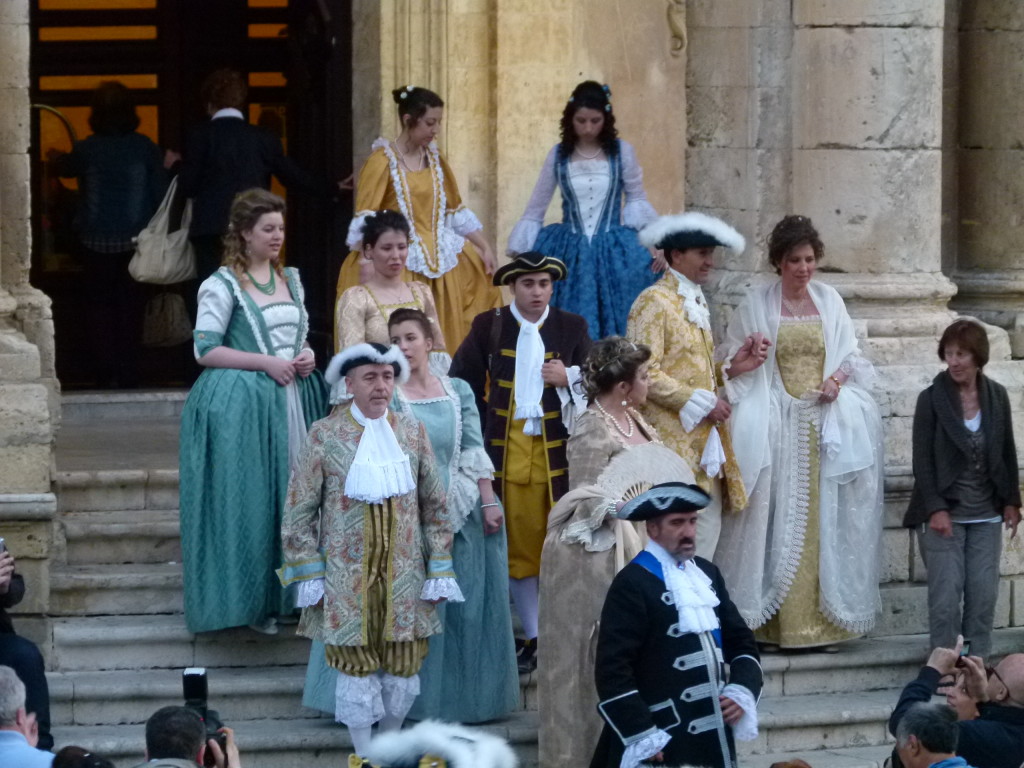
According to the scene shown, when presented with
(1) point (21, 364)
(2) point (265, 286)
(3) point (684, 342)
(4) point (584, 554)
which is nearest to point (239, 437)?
(2) point (265, 286)

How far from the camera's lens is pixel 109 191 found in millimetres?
12789

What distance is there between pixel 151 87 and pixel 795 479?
509cm

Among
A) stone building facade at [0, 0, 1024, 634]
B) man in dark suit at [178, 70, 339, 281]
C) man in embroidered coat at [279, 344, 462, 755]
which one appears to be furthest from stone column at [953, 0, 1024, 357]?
man in embroidered coat at [279, 344, 462, 755]

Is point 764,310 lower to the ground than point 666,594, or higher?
higher

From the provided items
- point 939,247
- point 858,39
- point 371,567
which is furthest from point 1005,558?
point 371,567

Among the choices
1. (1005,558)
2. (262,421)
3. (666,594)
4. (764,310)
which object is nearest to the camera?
(666,594)

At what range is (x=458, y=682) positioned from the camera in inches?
363

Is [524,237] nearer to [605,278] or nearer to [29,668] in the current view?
[605,278]

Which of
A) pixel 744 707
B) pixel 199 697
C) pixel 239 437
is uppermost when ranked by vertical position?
pixel 239 437

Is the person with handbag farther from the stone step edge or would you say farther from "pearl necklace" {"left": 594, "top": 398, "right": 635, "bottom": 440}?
"pearl necklace" {"left": 594, "top": 398, "right": 635, "bottom": 440}

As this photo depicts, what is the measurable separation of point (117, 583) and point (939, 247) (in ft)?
13.7

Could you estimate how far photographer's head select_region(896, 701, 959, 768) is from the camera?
272 inches

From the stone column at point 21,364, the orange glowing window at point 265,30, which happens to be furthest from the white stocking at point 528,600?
the orange glowing window at point 265,30

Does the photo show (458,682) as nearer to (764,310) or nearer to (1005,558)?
(764,310)
